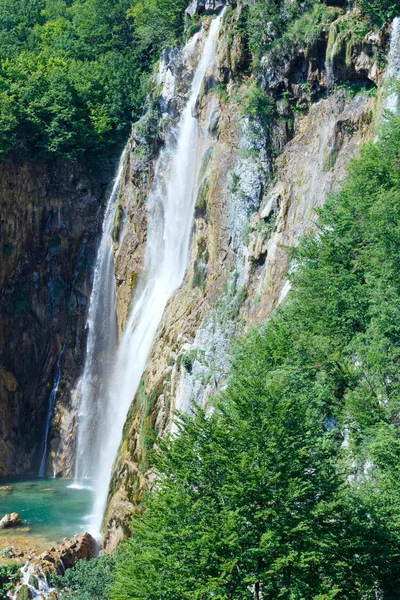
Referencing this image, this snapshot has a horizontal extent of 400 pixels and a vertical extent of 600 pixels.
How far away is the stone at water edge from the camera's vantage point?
31.1m

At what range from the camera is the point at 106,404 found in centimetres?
3988

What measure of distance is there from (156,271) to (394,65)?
17.3 meters

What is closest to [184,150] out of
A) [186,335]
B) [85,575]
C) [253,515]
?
[186,335]

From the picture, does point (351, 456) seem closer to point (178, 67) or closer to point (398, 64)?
point (398, 64)

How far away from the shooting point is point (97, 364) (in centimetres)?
4141

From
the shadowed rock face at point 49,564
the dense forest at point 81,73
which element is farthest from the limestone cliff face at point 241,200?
the dense forest at point 81,73

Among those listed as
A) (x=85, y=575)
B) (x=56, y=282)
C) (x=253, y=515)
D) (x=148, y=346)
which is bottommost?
(x=85, y=575)

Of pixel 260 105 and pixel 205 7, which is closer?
pixel 260 105

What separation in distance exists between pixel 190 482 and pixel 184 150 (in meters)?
26.0

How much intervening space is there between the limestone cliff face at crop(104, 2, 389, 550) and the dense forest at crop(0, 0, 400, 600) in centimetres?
201

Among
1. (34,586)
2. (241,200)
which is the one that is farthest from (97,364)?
(34,586)

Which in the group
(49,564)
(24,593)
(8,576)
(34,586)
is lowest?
(24,593)

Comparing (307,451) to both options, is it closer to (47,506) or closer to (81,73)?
(47,506)

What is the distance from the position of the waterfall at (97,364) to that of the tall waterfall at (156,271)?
0.39ft
